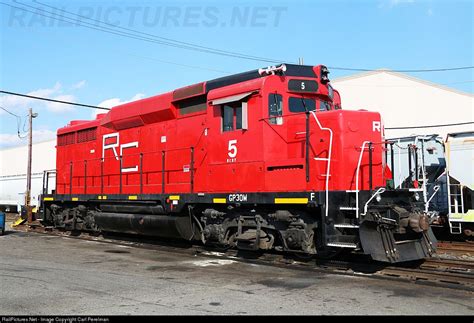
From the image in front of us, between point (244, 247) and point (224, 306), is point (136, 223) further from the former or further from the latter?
point (224, 306)

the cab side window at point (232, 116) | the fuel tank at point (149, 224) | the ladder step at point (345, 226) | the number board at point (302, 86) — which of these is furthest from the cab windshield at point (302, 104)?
the fuel tank at point (149, 224)

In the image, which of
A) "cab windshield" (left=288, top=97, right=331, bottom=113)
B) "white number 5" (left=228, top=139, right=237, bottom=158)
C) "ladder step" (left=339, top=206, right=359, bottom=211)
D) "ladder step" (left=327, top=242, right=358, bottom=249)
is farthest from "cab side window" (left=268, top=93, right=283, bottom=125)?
"ladder step" (left=327, top=242, right=358, bottom=249)

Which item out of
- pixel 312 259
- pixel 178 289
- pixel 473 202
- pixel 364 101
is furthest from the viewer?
pixel 364 101

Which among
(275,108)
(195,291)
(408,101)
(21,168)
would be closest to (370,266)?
(275,108)

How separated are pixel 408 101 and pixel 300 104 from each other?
72.7ft

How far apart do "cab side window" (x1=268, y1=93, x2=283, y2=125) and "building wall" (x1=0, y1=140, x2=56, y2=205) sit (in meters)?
17.1

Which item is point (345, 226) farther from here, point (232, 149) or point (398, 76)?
point (398, 76)

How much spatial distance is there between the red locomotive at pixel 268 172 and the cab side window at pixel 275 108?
0.02m

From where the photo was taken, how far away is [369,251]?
8.06 m

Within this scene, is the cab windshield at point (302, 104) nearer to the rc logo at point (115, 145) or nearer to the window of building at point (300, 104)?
the window of building at point (300, 104)

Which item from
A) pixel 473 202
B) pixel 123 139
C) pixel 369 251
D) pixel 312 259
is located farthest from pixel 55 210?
pixel 473 202

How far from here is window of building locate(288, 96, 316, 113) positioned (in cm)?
997

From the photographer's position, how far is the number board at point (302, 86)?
392 inches

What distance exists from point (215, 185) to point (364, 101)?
74.6 ft
